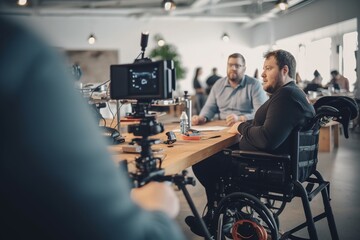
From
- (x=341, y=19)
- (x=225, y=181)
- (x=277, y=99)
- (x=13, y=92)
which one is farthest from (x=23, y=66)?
(x=341, y=19)

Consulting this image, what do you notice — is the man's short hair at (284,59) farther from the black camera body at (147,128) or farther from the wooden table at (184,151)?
the black camera body at (147,128)

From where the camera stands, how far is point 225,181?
2264mm

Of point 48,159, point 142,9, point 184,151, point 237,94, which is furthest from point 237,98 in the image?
point 142,9

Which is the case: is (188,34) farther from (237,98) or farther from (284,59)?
(284,59)

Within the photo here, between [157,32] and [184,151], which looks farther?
[157,32]

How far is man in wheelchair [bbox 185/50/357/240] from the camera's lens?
6.35 ft

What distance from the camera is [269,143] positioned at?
1968 mm

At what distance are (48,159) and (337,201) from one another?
330 centimetres

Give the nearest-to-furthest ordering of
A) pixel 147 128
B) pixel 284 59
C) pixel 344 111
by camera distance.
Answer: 1. pixel 147 128
2. pixel 344 111
3. pixel 284 59

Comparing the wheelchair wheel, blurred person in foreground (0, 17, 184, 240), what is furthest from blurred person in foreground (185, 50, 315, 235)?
blurred person in foreground (0, 17, 184, 240)

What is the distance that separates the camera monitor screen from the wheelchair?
0.70m

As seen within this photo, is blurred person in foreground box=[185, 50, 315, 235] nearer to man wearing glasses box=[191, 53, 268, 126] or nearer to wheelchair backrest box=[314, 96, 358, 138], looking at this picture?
wheelchair backrest box=[314, 96, 358, 138]

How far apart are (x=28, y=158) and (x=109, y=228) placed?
0.15 meters

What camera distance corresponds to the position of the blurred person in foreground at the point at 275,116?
194cm
